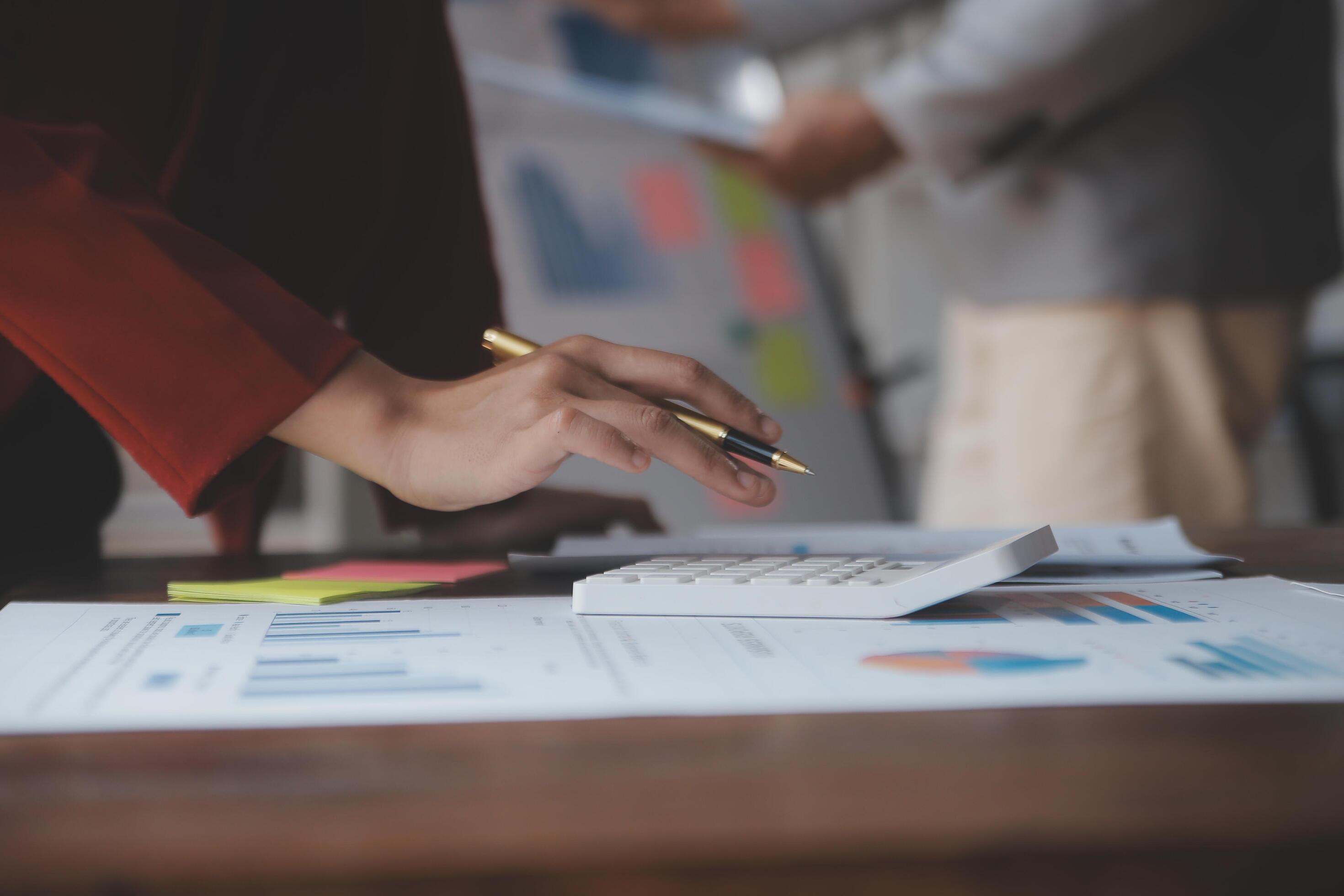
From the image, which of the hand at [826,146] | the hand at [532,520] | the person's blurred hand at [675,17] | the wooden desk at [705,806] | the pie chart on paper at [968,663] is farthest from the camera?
the person's blurred hand at [675,17]

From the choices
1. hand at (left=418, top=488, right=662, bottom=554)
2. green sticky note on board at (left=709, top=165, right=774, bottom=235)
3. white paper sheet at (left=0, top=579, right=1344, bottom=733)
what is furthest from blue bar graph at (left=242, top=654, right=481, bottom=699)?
green sticky note on board at (left=709, top=165, right=774, bottom=235)

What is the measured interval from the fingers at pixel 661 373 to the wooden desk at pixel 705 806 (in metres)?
0.25

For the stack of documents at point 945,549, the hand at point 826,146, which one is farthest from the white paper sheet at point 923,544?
the hand at point 826,146

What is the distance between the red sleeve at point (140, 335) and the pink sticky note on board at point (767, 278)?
6.58 ft

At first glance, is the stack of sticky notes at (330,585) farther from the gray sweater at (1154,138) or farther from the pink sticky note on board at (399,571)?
the gray sweater at (1154,138)

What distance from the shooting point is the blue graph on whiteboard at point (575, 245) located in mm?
2295

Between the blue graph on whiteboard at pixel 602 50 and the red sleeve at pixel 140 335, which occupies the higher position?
the blue graph on whiteboard at pixel 602 50

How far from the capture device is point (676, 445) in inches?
16.8

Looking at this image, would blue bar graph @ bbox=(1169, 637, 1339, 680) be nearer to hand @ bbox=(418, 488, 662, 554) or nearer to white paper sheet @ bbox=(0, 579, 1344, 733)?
white paper sheet @ bbox=(0, 579, 1344, 733)

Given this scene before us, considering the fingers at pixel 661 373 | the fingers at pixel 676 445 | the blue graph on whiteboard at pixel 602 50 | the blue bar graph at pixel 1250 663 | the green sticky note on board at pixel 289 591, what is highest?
the blue graph on whiteboard at pixel 602 50

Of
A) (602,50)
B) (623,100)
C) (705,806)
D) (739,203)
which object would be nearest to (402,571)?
(705,806)

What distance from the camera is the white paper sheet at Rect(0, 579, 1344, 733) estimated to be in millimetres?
242

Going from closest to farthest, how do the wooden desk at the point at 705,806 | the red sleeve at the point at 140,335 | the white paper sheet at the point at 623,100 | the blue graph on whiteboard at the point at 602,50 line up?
the wooden desk at the point at 705,806, the red sleeve at the point at 140,335, the white paper sheet at the point at 623,100, the blue graph on whiteboard at the point at 602,50

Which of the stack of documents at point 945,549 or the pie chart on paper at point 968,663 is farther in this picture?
the stack of documents at point 945,549
